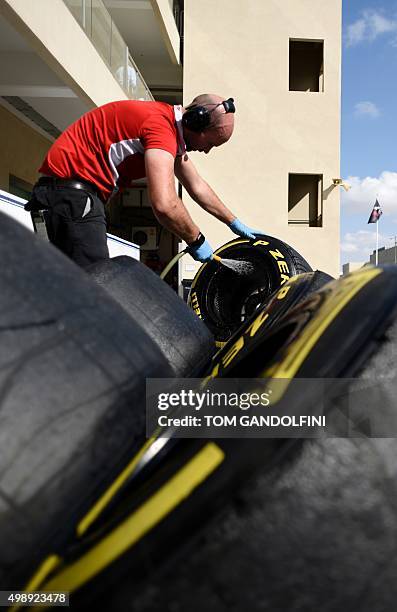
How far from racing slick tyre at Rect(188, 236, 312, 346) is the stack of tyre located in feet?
8.15

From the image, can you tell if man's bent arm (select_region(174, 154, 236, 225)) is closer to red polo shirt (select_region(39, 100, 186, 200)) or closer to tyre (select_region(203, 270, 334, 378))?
red polo shirt (select_region(39, 100, 186, 200))

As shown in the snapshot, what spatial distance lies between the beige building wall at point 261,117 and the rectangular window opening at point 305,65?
117 centimetres

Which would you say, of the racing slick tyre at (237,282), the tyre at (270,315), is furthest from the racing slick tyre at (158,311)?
the racing slick tyre at (237,282)

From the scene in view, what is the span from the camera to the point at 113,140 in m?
2.14

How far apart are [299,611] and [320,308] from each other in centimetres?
27

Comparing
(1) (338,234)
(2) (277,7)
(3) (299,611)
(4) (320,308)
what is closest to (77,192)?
(4) (320,308)

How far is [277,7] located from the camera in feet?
44.5

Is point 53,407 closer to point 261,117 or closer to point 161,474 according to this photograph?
point 161,474

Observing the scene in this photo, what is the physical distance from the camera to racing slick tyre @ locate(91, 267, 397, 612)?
1.35 feet

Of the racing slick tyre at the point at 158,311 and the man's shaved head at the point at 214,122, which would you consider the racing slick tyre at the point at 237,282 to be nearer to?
the man's shaved head at the point at 214,122

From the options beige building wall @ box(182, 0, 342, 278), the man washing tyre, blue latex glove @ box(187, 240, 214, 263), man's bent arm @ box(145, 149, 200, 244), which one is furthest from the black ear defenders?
beige building wall @ box(182, 0, 342, 278)

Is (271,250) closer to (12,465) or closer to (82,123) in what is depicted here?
(82,123)

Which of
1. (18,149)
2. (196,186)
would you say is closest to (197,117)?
(196,186)

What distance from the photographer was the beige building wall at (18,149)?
8.41 m
